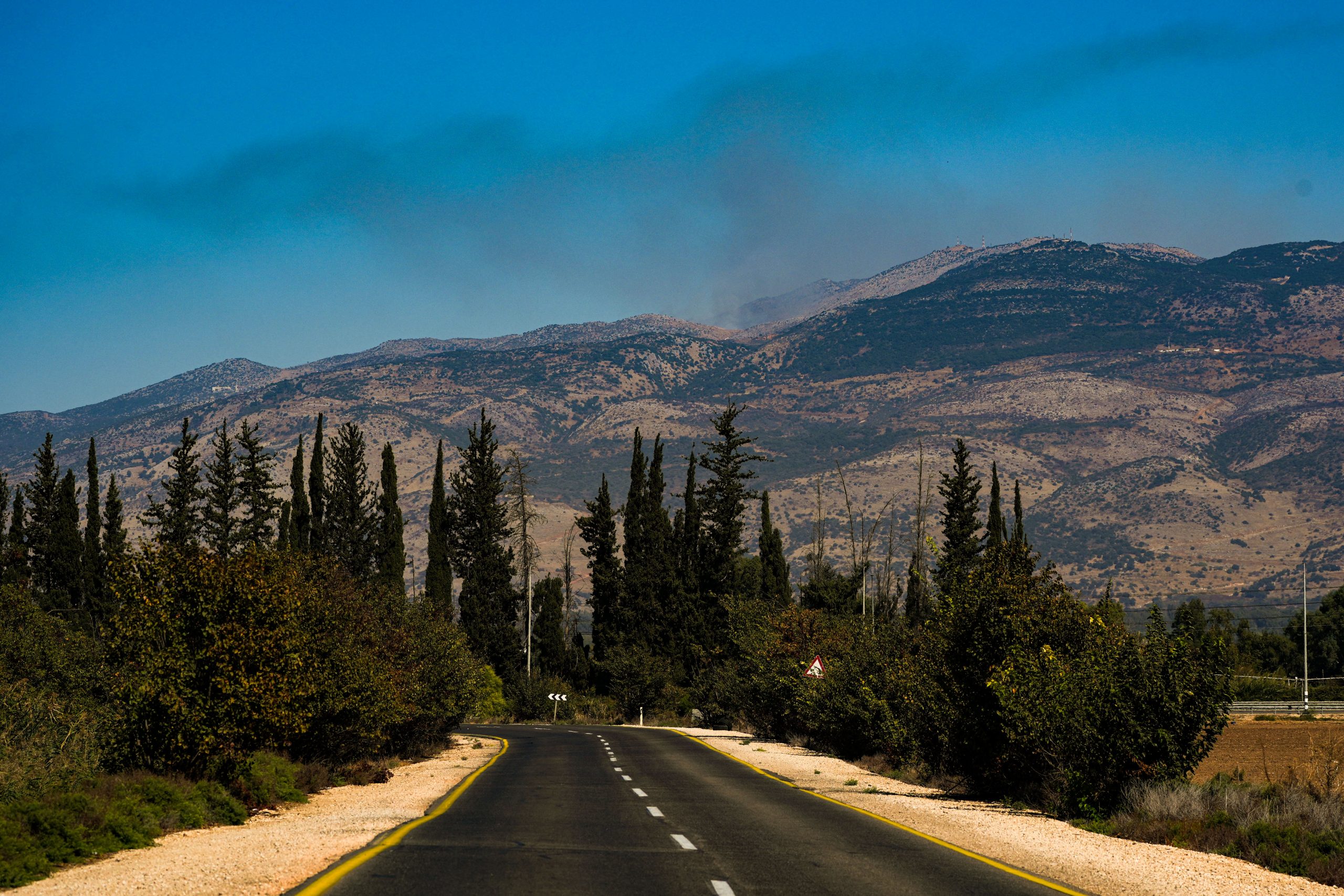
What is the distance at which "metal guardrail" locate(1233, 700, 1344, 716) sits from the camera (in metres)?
81.8

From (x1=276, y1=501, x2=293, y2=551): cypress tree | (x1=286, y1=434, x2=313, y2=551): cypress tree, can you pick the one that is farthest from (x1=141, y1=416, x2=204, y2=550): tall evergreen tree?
(x1=286, y1=434, x2=313, y2=551): cypress tree

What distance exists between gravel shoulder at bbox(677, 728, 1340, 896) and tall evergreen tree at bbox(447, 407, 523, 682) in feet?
216

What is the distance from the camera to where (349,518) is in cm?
9831

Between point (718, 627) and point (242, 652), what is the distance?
2760 inches

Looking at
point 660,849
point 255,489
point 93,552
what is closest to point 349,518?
point 255,489

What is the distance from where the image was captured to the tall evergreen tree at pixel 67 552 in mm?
95375

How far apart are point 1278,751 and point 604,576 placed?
52.2 m

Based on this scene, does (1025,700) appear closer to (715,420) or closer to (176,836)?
(176,836)

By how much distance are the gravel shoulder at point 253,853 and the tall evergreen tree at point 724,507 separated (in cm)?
6809

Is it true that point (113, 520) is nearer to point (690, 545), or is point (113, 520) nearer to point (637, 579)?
point (637, 579)

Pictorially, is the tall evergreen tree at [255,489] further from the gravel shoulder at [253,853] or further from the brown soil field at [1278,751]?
the gravel shoulder at [253,853]

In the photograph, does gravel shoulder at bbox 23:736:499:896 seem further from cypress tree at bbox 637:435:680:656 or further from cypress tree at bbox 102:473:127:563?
cypress tree at bbox 102:473:127:563

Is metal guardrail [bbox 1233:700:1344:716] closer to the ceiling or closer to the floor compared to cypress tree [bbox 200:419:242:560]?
closer to the floor

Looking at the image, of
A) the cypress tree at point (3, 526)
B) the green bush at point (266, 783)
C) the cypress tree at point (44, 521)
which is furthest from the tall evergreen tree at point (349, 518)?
the green bush at point (266, 783)
